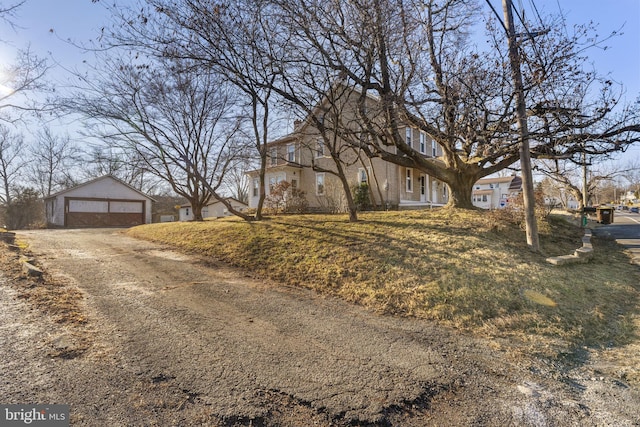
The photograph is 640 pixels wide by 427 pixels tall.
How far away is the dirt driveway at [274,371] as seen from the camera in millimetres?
2439

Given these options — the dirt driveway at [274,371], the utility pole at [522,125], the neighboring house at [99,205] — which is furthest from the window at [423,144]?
the neighboring house at [99,205]

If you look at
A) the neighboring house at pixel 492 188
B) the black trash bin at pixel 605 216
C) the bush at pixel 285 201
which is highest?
the neighboring house at pixel 492 188

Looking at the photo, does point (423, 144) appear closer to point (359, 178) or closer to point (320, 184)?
point (359, 178)

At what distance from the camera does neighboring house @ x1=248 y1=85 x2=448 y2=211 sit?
59.2 ft

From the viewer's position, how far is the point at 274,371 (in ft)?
9.76

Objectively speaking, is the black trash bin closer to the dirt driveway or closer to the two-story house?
the two-story house

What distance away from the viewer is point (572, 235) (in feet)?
34.8

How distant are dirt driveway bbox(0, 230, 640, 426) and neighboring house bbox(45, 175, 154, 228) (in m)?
27.7

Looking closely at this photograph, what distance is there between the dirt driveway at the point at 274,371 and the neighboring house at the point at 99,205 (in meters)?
27.7

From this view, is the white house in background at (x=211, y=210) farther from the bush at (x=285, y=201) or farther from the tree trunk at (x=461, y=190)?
the tree trunk at (x=461, y=190)

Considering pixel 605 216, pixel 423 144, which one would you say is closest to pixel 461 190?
pixel 423 144

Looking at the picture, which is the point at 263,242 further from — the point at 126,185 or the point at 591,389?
the point at 126,185

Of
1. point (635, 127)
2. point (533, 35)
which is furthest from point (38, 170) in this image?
point (635, 127)

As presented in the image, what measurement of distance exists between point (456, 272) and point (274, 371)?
4.14 metres
